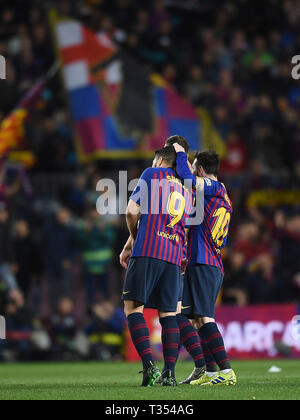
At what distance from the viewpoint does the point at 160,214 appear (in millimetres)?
8797

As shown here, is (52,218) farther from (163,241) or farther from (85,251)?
(163,241)

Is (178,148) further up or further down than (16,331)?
further up

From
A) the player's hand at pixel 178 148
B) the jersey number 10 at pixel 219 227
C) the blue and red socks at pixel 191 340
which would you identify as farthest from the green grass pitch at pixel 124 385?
the player's hand at pixel 178 148

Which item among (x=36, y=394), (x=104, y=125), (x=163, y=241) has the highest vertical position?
(x=104, y=125)

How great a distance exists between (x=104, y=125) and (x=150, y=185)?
8.96 metres

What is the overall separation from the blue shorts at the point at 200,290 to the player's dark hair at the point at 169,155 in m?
0.97

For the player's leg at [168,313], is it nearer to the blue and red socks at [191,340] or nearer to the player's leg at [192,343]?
the player's leg at [192,343]

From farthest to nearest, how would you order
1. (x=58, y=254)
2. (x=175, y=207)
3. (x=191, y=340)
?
(x=58, y=254) → (x=191, y=340) → (x=175, y=207)

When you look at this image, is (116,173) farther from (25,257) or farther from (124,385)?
(124,385)

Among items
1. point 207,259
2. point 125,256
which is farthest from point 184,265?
point 125,256

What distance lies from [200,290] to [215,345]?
522mm

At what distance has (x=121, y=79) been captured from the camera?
1822 centimetres

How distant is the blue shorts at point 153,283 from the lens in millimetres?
8625
